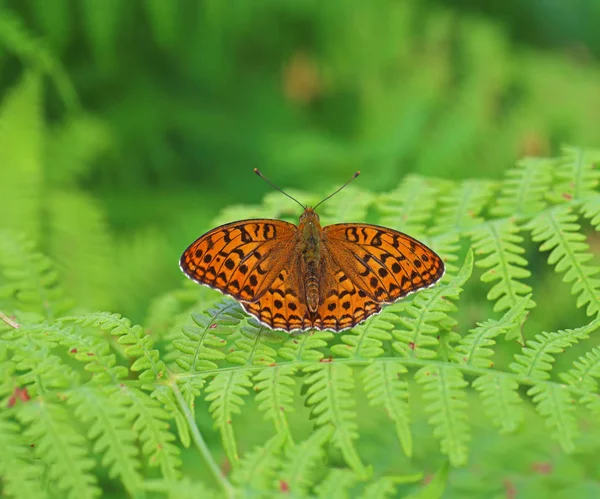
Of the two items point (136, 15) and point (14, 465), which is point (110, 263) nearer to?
point (136, 15)

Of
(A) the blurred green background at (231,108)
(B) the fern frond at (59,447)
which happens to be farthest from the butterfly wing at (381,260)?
(A) the blurred green background at (231,108)

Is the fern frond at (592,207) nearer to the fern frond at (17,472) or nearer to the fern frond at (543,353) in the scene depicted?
the fern frond at (543,353)

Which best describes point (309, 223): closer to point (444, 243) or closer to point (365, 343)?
point (444, 243)

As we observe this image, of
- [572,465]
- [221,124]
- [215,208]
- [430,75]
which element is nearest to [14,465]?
[572,465]

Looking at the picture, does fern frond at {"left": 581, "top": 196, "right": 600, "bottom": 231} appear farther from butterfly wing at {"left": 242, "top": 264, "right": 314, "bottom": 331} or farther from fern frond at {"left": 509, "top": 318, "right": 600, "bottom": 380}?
butterfly wing at {"left": 242, "top": 264, "right": 314, "bottom": 331}

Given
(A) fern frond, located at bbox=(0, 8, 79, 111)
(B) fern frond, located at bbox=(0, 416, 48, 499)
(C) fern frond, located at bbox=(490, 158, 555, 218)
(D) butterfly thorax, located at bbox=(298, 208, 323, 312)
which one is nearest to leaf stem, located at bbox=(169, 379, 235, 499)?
(B) fern frond, located at bbox=(0, 416, 48, 499)
